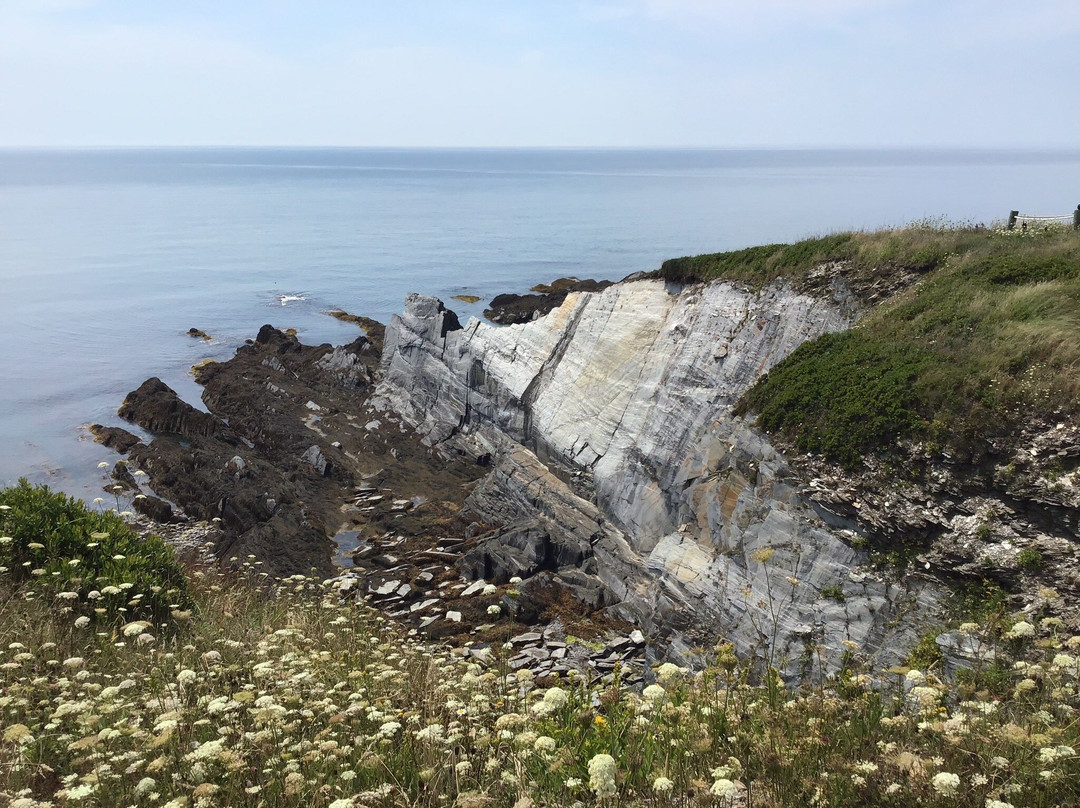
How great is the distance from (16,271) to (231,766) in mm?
84960

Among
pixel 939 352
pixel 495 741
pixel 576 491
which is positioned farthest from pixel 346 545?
pixel 495 741

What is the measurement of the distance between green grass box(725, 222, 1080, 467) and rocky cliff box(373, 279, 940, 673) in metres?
1.17

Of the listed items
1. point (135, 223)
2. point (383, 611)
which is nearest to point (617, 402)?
point (383, 611)

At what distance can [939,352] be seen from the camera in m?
14.8

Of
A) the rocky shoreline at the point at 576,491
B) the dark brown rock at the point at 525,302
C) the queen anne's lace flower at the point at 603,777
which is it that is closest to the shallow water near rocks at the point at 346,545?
the rocky shoreline at the point at 576,491

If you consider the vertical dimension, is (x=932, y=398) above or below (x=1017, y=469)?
above

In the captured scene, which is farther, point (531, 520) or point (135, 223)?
point (135, 223)

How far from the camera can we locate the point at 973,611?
11.3 m

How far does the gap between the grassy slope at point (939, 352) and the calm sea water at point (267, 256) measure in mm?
27496

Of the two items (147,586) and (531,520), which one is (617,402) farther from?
(147,586)

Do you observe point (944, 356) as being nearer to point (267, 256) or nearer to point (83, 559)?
point (83, 559)

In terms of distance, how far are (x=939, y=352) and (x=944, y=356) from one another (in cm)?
22

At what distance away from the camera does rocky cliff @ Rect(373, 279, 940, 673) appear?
13.5m

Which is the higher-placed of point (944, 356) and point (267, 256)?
point (267, 256)
